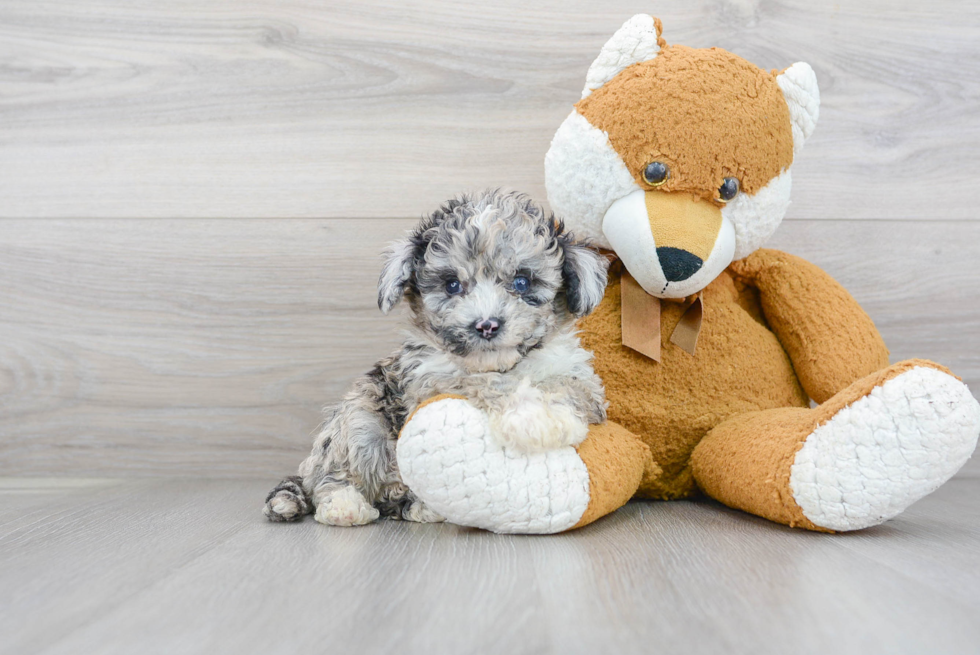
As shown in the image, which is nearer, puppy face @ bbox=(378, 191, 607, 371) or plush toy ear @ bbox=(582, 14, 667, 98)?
puppy face @ bbox=(378, 191, 607, 371)

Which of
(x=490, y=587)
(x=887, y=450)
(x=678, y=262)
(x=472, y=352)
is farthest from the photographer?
(x=678, y=262)

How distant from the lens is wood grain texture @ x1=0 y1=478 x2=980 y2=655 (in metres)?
0.84

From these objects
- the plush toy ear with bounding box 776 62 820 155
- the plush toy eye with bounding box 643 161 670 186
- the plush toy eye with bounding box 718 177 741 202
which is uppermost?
the plush toy ear with bounding box 776 62 820 155

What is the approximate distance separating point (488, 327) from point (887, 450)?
2.11 ft

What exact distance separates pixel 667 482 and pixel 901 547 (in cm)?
46

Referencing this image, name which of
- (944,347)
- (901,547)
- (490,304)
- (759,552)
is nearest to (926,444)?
(901,547)

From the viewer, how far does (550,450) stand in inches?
48.1

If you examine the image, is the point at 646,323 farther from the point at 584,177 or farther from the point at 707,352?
the point at 584,177

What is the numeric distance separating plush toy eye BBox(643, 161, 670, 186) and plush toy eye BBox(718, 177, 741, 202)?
4.2 inches

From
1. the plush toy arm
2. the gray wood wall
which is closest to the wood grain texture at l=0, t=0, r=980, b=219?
the gray wood wall

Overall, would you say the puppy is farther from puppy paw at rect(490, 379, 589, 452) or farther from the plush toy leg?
the plush toy leg

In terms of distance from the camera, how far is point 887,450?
1.16 m

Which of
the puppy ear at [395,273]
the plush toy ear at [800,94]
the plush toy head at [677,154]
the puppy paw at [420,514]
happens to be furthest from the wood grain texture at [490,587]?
the plush toy ear at [800,94]

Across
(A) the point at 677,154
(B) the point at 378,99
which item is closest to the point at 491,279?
(A) the point at 677,154
